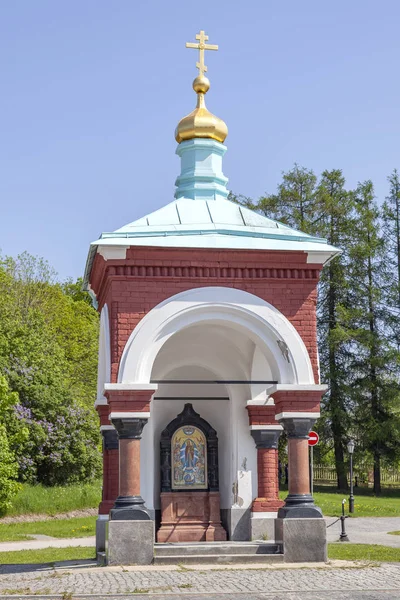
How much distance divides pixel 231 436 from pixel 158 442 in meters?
1.25

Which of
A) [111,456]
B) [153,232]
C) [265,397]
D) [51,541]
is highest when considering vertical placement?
[153,232]

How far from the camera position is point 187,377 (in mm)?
16250

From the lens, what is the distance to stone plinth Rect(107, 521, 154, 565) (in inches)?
494

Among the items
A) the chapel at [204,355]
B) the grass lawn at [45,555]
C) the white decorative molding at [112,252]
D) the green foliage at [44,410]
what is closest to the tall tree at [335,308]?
the green foliage at [44,410]

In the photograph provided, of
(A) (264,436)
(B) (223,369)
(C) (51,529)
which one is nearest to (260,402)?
(A) (264,436)

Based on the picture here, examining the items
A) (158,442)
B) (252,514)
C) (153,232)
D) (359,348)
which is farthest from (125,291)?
(359,348)

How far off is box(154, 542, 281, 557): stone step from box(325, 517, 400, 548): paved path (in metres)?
6.82

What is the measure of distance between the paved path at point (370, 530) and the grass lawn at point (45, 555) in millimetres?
6338

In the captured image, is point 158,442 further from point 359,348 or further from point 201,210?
point 359,348

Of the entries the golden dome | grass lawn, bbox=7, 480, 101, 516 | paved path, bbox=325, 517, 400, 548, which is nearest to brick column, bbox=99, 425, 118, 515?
the golden dome

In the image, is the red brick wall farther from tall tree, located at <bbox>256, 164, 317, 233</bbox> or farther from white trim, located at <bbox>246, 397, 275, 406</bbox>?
tall tree, located at <bbox>256, 164, 317, 233</bbox>

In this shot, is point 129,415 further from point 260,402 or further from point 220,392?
point 220,392

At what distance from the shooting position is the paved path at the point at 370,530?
20875 mm

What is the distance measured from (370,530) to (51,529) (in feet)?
28.7
